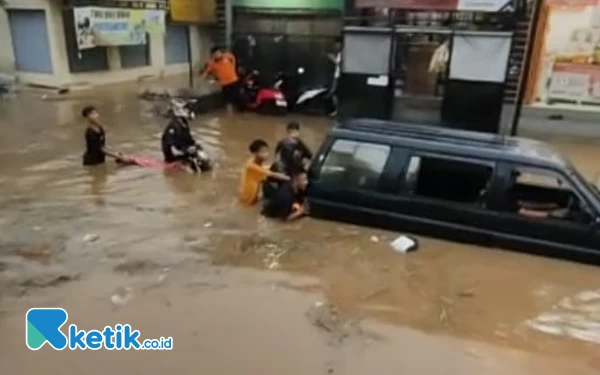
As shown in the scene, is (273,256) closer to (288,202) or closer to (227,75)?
(288,202)

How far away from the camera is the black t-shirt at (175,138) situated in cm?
881

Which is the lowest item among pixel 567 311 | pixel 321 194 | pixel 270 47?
pixel 567 311

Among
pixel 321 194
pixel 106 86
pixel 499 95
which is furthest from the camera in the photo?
pixel 106 86

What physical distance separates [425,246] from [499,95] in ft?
20.0

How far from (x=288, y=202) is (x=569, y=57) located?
7727 millimetres

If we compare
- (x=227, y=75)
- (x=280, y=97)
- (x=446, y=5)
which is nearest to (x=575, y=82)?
(x=446, y=5)

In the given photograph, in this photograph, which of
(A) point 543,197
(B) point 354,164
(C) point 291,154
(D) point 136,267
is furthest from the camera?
(C) point 291,154

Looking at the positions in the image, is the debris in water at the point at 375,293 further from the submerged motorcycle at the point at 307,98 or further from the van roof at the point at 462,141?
the submerged motorcycle at the point at 307,98

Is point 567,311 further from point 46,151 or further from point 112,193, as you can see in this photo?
point 46,151

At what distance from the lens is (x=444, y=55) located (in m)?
11.8

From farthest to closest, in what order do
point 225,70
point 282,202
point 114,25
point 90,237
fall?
point 114,25, point 225,70, point 282,202, point 90,237

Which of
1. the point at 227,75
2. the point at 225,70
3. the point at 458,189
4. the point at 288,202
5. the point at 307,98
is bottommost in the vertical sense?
the point at 288,202

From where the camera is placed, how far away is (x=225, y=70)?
14.2 metres

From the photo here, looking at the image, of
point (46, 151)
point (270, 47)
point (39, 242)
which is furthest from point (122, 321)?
point (270, 47)
